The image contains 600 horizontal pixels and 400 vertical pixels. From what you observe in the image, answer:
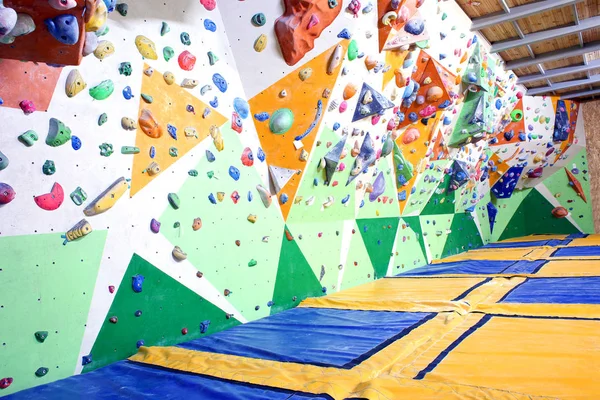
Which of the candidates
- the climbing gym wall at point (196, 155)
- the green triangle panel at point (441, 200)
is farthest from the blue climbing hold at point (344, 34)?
the green triangle panel at point (441, 200)

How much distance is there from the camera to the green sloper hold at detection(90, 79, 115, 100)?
2.02m

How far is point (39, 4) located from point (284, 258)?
Answer: 7.34 ft

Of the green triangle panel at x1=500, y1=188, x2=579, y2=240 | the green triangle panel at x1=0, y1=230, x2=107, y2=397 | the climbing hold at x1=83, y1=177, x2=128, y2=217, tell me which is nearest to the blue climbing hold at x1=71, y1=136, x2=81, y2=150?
the climbing hold at x1=83, y1=177, x2=128, y2=217

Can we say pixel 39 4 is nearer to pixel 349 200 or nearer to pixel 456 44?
pixel 349 200

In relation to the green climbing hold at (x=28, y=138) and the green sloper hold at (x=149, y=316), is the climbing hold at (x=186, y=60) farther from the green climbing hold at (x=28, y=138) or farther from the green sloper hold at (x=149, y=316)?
the green sloper hold at (x=149, y=316)

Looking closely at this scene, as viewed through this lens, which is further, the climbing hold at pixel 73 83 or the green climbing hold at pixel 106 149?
the green climbing hold at pixel 106 149

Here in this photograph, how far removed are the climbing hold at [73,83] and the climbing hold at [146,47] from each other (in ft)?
1.11

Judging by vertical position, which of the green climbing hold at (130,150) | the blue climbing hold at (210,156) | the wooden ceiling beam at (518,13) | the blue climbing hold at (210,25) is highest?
the wooden ceiling beam at (518,13)

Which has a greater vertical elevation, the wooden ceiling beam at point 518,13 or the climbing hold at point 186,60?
the wooden ceiling beam at point 518,13

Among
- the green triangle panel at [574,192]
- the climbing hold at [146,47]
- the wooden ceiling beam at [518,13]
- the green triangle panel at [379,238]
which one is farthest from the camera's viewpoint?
the green triangle panel at [574,192]

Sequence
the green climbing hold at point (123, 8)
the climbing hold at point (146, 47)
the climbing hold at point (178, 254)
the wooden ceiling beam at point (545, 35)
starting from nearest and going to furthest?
1. the green climbing hold at point (123, 8)
2. the climbing hold at point (146, 47)
3. the climbing hold at point (178, 254)
4. the wooden ceiling beam at point (545, 35)

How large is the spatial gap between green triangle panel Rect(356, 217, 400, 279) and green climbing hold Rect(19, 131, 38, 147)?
282 cm

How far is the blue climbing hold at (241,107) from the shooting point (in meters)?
2.71

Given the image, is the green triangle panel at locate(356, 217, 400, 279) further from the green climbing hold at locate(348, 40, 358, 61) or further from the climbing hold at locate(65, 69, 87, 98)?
the climbing hold at locate(65, 69, 87, 98)
